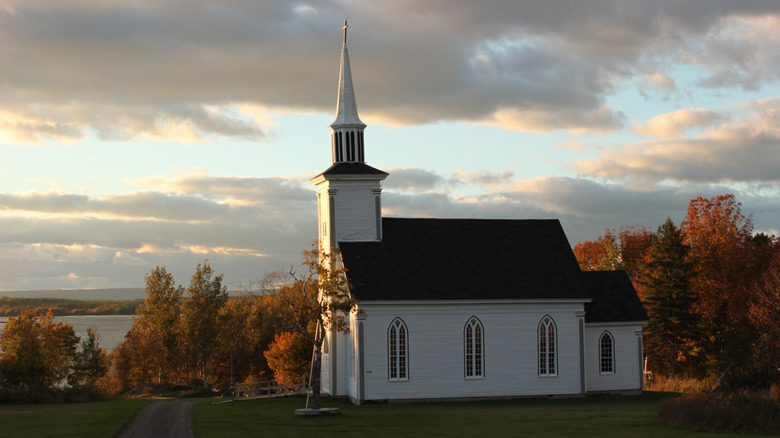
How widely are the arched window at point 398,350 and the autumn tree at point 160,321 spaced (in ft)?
145

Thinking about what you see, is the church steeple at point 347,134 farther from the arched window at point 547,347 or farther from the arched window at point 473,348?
the arched window at point 547,347

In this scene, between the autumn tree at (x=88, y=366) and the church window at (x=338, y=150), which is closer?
the church window at (x=338, y=150)

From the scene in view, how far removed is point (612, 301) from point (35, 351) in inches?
1981

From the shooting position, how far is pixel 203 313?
7369cm

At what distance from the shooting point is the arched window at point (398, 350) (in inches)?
1606

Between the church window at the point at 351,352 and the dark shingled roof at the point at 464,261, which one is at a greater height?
the dark shingled roof at the point at 464,261

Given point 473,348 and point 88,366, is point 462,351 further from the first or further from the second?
point 88,366

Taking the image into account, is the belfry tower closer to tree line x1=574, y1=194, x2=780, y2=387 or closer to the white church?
the white church

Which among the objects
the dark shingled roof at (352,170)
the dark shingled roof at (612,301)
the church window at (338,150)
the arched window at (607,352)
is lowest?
the arched window at (607,352)

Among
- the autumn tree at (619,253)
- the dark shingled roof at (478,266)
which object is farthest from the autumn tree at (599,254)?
the dark shingled roof at (478,266)

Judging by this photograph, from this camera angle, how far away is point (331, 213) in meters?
43.7

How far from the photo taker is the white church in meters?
41.0

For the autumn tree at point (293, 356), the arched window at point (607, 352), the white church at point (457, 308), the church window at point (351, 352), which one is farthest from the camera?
the autumn tree at point (293, 356)

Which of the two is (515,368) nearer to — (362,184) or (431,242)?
(431,242)
